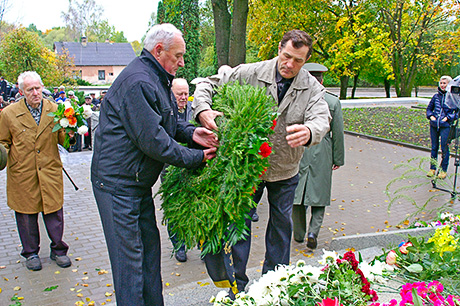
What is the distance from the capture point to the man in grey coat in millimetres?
3586

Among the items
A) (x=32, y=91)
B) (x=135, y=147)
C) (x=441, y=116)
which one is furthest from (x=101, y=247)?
(x=441, y=116)

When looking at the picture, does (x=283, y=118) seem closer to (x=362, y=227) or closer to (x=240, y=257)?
(x=240, y=257)

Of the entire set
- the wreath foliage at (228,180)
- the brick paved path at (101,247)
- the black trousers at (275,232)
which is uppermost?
the wreath foliage at (228,180)

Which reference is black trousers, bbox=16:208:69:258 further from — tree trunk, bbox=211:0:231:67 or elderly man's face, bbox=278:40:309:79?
tree trunk, bbox=211:0:231:67

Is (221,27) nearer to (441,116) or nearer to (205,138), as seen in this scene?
(441,116)

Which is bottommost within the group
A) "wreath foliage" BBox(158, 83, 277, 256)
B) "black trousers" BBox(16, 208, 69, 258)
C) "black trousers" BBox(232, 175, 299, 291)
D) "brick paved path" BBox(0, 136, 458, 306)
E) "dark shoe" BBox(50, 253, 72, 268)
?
"brick paved path" BBox(0, 136, 458, 306)

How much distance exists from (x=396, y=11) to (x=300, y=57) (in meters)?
27.4

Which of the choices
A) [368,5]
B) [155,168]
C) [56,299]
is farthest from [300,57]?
[368,5]

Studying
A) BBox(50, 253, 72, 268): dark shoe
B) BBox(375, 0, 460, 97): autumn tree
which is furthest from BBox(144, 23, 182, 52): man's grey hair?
BBox(375, 0, 460, 97): autumn tree

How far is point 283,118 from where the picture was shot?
3.75 meters

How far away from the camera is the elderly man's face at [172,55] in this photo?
10.1 feet

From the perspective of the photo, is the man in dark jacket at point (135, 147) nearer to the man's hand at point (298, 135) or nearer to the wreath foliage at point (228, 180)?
the wreath foliage at point (228, 180)

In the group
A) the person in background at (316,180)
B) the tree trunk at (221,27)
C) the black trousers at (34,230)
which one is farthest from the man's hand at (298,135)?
the tree trunk at (221,27)

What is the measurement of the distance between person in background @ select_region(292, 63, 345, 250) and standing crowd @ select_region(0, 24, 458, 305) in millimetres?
1638
